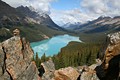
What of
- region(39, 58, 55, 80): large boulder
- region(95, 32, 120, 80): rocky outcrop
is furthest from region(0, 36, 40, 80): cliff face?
region(95, 32, 120, 80): rocky outcrop

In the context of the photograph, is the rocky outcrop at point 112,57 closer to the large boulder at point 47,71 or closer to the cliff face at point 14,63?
the large boulder at point 47,71

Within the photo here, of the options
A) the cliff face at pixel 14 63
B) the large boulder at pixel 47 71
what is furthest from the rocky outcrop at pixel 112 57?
the cliff face at pixel 14 63

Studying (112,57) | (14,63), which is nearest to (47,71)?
(14,63)

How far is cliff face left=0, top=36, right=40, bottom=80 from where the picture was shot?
52.0 metres

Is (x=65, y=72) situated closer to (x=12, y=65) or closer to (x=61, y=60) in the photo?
(x=12, y=65)

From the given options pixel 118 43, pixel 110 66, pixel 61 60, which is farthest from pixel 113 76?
pixel 61 60

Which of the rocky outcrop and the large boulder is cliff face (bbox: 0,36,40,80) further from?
the rocky outcrop

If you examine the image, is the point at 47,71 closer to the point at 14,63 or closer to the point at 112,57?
the point at 14,63

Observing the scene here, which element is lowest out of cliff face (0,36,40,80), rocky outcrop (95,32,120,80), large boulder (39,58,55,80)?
large boulder (39,58,55,80)

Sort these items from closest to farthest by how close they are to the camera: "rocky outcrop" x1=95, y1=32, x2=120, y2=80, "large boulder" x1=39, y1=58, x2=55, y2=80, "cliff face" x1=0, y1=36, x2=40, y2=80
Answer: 1. "rocky outcrop" x1=95, y1=32, x2=120, y2=80
2. "cliff face" x1=0, y1=36, x2=40, y2=80
3. "large boulder" x1=39, y1=58, x2=55, y2=80

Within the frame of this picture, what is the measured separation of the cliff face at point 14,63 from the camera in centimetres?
5203

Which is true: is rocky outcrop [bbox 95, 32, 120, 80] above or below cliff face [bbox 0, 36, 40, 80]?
above

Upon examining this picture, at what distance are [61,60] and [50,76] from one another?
49.5 metres

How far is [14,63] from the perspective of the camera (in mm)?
52906
